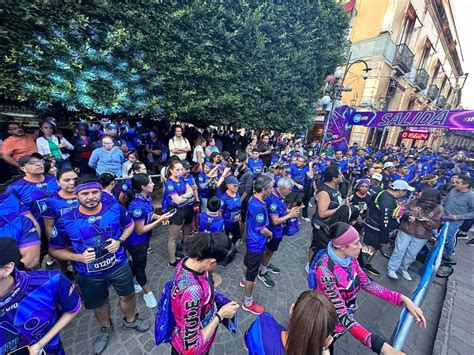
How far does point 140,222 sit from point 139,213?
14cm

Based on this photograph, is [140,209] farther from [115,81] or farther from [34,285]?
[115,81]

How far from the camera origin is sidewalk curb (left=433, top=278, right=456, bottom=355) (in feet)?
10.3

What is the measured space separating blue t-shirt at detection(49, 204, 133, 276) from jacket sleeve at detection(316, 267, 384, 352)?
2459mm

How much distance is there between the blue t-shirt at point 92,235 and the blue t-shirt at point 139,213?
52 centimetres

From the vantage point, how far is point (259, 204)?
338 cm

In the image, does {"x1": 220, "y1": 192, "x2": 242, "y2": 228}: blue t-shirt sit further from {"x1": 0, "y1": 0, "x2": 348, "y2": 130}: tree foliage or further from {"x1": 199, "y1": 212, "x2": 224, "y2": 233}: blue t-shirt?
{"x1": 0, "y1": 0, "x2": 348, "y2": 130}: tree foliage

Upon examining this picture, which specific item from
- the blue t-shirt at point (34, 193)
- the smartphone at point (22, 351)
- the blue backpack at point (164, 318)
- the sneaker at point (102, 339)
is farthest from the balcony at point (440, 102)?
the smartphone at point (22, 351)

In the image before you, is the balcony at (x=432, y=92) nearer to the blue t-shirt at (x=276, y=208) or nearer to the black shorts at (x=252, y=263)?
the blue t-shirt at (x=276, y=208)

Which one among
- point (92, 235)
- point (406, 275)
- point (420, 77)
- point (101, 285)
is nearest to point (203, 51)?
point (92, 235)

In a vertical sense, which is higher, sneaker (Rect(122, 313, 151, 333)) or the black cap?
the black cap

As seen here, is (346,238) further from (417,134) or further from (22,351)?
(417,134)

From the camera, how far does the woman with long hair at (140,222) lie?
3.15 meters

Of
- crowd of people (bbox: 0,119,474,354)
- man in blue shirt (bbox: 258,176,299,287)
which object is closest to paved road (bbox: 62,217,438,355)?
crowd of people (bbox: 0,119,474,354)

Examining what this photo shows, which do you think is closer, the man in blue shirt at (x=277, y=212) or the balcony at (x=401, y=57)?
the man in blue shirt at (x=277, y=212)
